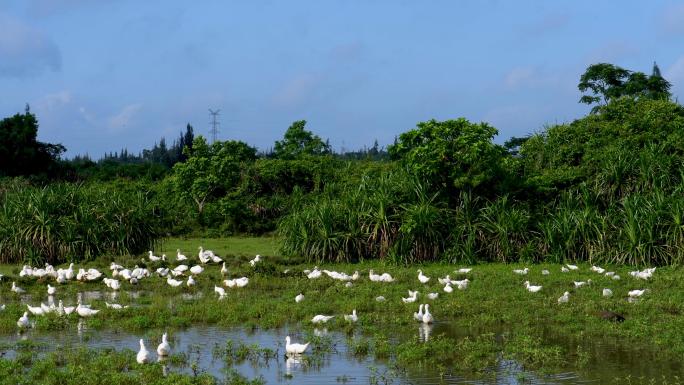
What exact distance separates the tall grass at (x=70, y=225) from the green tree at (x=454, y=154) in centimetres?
831

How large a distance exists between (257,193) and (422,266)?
53.0 ft

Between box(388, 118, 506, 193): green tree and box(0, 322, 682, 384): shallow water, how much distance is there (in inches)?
402

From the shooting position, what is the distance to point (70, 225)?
26.0 meters

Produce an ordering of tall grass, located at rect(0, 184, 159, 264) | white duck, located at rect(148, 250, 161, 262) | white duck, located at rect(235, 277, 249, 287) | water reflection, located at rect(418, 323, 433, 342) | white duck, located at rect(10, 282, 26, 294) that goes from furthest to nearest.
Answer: tall grass, located at rect(0, 184, 159, 264) → white duck, located at rect(148, 250, 161, 262) → white duck, located at rect(235, 277, 249, 287) → white duck, located at rect(10, 282, 26, 294) → water reflection, located at rect(418, 323, 433, 342)

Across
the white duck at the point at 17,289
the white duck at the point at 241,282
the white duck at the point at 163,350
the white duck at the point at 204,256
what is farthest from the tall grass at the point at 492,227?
the white duck at the point at 163,350

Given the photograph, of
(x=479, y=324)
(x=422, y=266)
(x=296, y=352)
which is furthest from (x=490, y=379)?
(x=422, y=266)

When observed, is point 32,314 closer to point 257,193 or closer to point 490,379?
point 490,379

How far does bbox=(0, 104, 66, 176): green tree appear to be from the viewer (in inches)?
1849

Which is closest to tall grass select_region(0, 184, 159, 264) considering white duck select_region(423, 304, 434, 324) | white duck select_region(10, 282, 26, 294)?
white duck select_region(10, 282, 26, 294)

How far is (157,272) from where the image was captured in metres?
23.1

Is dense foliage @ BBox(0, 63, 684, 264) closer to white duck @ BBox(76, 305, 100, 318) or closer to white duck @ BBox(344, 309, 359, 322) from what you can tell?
white duck @ BBox(344, 309, 359, 322)

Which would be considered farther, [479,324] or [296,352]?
[479,324]

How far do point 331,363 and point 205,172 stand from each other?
978 inches

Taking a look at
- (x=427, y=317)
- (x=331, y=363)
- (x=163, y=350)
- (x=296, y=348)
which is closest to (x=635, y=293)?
(x=427, y=317)
